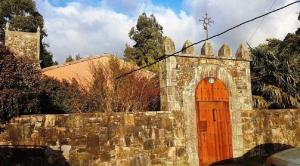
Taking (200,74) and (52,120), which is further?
(200,74)

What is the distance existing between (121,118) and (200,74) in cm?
291

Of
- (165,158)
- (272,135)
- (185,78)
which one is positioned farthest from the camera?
(272,135)

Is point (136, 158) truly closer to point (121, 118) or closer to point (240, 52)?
point (121, 118)

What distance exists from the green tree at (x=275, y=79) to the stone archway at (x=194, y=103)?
328cm

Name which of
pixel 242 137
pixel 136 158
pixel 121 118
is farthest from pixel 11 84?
pixel 242 137

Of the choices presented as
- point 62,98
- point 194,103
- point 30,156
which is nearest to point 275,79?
point 194,103

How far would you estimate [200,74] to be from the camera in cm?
1101

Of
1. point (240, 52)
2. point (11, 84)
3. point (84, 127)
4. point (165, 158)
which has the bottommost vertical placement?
point (165, 158)

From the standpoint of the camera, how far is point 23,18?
41.4m

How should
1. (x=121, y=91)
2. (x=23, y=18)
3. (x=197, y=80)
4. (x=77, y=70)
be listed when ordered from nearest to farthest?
(x=197, y=80), (x=121, y=91), (x=77, y=70), (x=23, y=18)

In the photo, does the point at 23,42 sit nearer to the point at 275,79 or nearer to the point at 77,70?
the point at 77,70

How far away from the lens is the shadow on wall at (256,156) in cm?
1093

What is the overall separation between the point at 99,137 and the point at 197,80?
346 centimetres

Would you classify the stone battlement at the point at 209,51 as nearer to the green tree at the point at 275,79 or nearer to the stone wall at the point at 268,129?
the stone wall at the point at 268,129
